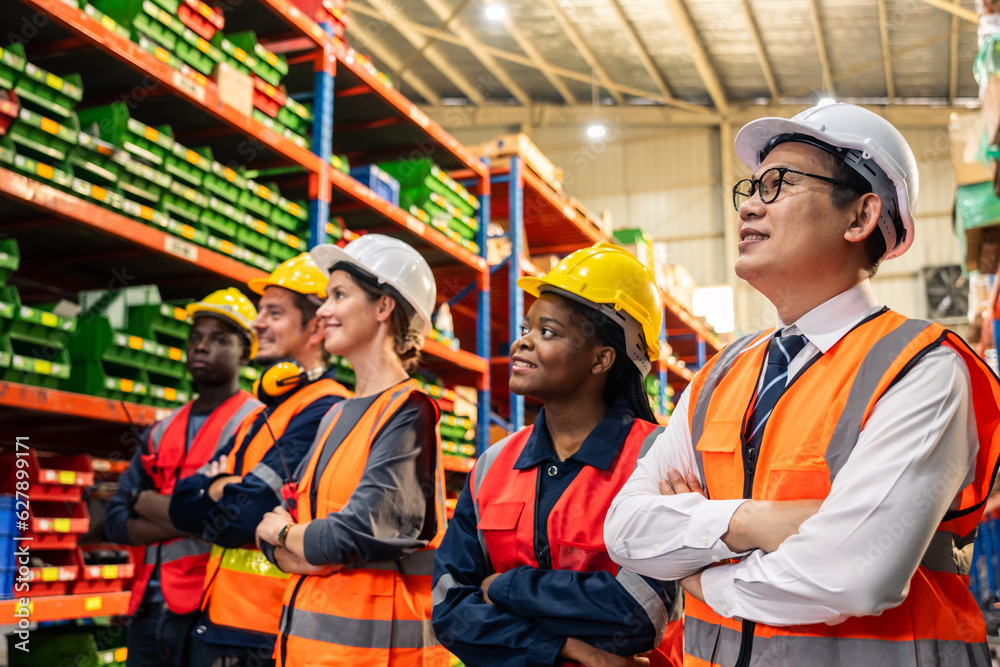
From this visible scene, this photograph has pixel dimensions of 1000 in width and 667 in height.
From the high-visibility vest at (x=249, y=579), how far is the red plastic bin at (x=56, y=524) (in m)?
0.88

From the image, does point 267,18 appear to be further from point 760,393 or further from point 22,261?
point 760,393

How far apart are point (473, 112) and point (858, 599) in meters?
20.2

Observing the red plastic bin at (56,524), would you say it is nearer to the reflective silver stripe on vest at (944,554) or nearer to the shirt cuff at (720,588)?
the shirt cuff at (720,588)

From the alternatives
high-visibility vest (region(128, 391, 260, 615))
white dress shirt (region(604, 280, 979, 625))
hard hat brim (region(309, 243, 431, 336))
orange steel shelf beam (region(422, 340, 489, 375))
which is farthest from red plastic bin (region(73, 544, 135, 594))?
white dress shirt (region(604, 280, 979, 625))

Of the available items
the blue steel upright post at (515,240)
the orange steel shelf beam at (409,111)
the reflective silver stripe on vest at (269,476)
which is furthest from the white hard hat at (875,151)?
the blue steel upright post at (515,240)

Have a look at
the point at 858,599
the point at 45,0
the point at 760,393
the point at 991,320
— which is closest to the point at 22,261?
the point at 45,0

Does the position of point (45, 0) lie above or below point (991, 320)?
above

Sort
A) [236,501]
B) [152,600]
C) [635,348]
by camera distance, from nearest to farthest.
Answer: [635,348] < [236,501] < [152,600]

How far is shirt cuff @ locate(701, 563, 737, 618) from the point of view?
5.35ft

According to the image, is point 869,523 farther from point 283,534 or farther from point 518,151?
point 518,151

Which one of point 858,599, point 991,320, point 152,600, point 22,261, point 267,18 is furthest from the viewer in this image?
point 991,320

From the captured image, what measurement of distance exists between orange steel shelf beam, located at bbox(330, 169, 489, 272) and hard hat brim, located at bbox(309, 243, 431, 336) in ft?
7.92

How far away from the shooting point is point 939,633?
151 centimetres

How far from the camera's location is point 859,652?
A: 1524 mm
